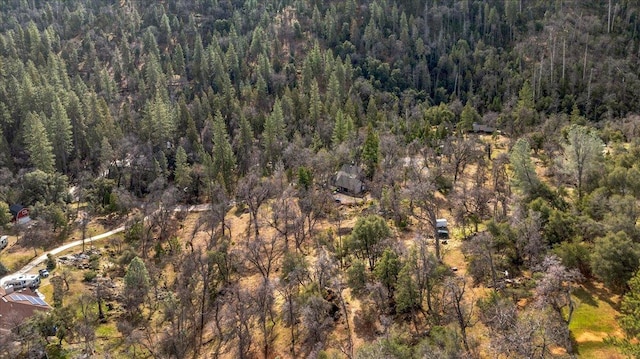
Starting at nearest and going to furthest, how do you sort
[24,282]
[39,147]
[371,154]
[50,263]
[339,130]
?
[24,282], [50,263], [371,154], [39,147], [339,130]

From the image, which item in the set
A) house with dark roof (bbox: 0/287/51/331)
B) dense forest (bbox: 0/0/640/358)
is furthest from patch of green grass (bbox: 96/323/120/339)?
house with dark roof (bbox: 0/287/51/331)

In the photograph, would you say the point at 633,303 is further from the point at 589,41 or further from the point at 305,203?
the point at 589,41

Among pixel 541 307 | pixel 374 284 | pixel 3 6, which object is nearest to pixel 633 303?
pixel 541 307

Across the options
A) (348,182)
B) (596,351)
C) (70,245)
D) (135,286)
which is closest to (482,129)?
(348,182)

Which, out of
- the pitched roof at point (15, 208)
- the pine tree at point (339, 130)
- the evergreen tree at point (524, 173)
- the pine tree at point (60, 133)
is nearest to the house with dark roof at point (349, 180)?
the pine tree at point (339, 130)

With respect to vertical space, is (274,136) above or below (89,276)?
above

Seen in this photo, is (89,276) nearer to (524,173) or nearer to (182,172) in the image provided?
(182,172)

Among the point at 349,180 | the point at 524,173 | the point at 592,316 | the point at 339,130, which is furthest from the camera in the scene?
the point at 339,130
